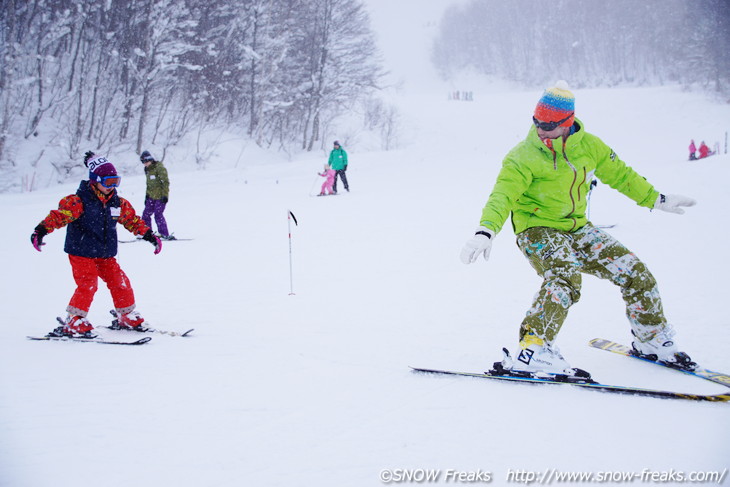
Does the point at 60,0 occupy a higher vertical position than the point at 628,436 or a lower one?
higher

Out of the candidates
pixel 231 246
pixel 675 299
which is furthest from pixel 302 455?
pixel 231 246

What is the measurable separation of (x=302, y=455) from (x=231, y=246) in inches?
297

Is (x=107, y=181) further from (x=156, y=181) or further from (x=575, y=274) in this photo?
(x=156, y=181)

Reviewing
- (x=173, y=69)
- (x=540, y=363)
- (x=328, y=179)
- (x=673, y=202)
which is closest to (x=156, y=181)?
(x=328, y=179)

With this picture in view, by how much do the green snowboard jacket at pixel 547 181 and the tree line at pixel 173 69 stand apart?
21.2m

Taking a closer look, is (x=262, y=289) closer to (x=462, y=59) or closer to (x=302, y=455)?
(x=302, y=455)

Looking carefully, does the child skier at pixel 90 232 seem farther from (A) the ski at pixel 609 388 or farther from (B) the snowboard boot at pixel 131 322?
(A) the ski at pixel 609 388

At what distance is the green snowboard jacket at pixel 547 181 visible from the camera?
3217mm

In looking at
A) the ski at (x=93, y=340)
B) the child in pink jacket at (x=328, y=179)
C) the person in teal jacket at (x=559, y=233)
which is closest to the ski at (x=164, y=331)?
the ski at (x=93, y=340)

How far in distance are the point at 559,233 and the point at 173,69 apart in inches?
966

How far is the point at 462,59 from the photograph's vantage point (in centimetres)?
8494

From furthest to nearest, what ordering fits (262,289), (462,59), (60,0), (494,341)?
(462,59) < (60,0) < (262,289) < (494,341)

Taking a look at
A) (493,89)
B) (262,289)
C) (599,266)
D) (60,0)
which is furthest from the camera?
(493,89)

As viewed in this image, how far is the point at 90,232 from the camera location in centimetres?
457
